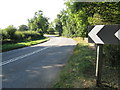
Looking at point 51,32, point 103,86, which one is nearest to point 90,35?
point 103,86

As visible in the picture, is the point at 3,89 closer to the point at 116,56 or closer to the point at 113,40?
the point at 113,40

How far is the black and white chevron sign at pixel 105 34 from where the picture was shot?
2.38 m

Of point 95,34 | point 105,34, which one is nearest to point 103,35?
point 105,34

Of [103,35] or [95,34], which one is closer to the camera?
[103,35]

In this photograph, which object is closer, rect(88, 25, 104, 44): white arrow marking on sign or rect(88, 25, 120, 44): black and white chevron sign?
rect(88, 25, 120, 44): black and white chevron sign

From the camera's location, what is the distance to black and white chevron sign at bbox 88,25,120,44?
7.80ft

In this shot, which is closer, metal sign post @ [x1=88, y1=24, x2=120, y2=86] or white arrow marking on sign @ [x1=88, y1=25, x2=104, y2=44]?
metal sign post @ [x1=88, y1=24, x2=120, y2=86]

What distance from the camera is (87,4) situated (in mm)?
4859

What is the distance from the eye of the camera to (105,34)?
2553mm

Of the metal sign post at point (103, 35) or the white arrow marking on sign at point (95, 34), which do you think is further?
the white arrow marking on sign at point (95, 34)

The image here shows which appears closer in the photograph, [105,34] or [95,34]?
[105,34]

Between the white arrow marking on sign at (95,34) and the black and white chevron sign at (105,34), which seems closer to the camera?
the black and white chevron sign at (105,34)

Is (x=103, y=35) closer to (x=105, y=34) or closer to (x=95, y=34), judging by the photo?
(x=105, y=34)

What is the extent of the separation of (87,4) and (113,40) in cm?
294
